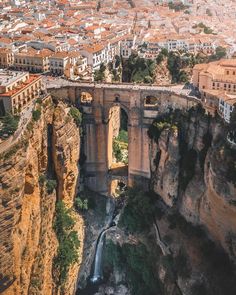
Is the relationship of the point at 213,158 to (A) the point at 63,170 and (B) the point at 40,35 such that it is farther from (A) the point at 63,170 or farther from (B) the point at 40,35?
(B) the point at 40,35

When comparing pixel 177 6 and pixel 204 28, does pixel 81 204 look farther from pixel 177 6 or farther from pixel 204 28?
pixel 177 6

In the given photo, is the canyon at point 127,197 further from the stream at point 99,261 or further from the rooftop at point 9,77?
the rooftop at point 9,77

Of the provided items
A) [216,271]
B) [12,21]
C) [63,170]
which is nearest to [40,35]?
[12,21]

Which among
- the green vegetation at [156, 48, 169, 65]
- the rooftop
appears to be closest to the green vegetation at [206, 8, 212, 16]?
the green vegetation at [156, 48, 169, 65]

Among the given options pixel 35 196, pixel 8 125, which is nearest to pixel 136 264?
pixel 35 196

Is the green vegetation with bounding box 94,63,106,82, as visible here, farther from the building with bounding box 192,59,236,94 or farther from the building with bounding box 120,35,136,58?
the building with bounding box 192,59,236,94

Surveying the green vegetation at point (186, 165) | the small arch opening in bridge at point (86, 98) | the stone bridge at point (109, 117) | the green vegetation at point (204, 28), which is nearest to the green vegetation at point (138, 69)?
the small arch opening in bridge at point (86, 98)
